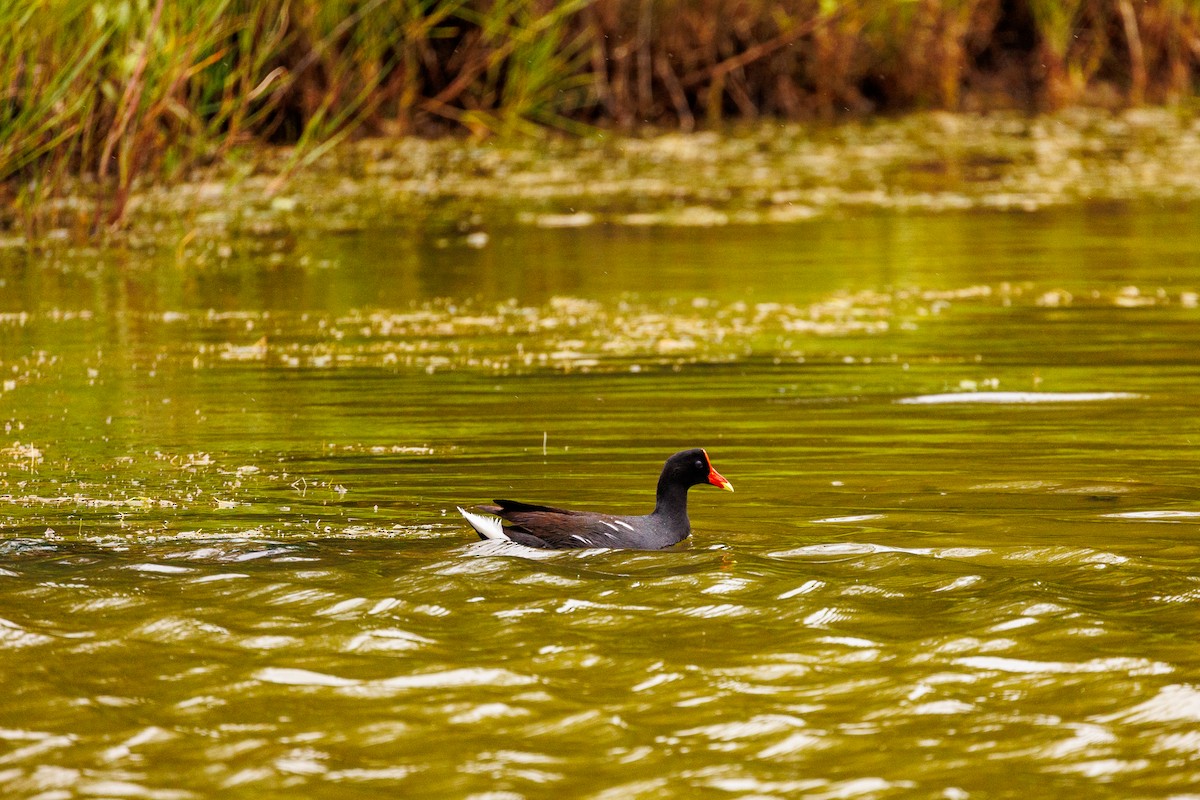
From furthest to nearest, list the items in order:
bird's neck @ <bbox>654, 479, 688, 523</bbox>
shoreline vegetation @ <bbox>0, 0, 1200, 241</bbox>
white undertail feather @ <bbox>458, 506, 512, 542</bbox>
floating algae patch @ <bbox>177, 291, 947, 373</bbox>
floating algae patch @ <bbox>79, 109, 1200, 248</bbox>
A: floating algae patch @ <bbox>79, 109, 1200, 248</bbox>, shoreline vegetation @ <bbox>0, 0, 1200, 241</bbox>, floating algae patch @ <bbox>177, 291, 947, 373</bbox>, bird's neck @ <bbox>654, 479, 688, 523</bbox>, white undertail feather @ <bbox>458, 506, 512, 542</bbox>

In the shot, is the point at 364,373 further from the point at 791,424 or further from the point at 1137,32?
the point at 1137,32

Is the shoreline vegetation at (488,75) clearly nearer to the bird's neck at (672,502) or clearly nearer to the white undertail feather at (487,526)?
the white undertail feather at (487,526)

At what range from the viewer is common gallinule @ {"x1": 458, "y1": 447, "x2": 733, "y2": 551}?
591cm

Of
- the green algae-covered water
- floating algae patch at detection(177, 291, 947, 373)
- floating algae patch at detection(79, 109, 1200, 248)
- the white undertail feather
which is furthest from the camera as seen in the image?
floating algae patch at detection(79, 109, 1200, 248)

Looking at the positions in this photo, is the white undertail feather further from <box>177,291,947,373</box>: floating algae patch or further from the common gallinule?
<box>177,291,947,373</box>: floating algae patch

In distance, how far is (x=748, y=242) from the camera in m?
14.2

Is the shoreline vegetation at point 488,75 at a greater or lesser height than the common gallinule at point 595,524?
greater

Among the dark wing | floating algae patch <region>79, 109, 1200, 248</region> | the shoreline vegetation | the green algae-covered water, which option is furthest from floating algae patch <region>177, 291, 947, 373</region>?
the dark wing

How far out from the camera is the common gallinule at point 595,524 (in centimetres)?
591

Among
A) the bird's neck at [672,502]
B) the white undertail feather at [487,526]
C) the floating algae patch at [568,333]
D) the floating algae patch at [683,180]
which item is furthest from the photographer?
the floating algae patch at [683,180]

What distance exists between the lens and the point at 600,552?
598 centimetres

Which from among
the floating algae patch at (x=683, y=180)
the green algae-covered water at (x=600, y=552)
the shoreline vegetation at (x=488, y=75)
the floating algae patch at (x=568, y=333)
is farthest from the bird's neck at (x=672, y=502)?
the floating algae patch at (x=683, y=180)

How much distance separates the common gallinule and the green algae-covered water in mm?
67

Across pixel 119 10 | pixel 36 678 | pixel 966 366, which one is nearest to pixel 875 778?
pixel 36 678
